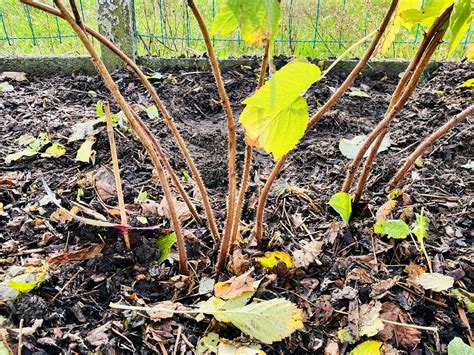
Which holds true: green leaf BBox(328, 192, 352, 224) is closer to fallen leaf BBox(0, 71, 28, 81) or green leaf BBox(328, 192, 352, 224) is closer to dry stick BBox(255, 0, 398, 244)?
dry stick BBox(255, 0, 398, 244)

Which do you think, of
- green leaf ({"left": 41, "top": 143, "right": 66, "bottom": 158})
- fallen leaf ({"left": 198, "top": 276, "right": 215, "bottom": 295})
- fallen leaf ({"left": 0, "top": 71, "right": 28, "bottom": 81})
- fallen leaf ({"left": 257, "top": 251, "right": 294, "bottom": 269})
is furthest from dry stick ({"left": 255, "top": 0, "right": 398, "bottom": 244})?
fallen leaf ({"left": 0, "top": 71, "right": 28, "bottom": 81})

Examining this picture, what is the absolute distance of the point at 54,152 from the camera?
1811 mm

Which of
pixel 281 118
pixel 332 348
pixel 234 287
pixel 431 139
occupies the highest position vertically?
pixel 281 118

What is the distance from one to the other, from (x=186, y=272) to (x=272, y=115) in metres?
0.54

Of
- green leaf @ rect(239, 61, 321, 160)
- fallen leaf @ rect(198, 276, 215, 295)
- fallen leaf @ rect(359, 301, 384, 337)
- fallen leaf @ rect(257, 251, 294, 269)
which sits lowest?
fallen leaf @ rect(359, 301, 384, 337)

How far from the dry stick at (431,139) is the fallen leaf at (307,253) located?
0.37m

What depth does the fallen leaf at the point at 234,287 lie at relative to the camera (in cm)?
107

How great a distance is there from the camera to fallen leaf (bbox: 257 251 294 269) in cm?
120

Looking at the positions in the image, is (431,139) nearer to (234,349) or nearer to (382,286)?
(382,286)

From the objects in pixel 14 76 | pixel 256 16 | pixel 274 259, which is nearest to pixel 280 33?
pixel 14 76

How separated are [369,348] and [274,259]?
326mm

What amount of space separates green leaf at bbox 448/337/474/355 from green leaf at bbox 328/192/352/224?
47cm

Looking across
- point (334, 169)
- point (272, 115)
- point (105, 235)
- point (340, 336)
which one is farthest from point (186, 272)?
point (334, 169)

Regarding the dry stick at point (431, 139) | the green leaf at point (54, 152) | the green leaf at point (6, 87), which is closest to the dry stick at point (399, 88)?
the dry stick at point (431, 139)
